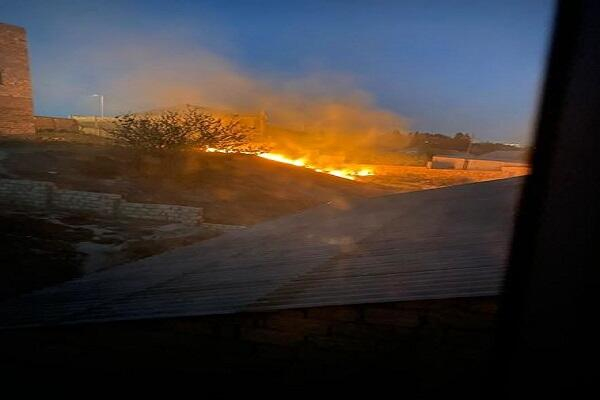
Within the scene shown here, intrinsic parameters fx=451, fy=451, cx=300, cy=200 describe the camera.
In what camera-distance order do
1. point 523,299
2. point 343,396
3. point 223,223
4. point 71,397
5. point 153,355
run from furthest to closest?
point 223,223
point 71,397
point 153,355
point 343,396
point 523,299

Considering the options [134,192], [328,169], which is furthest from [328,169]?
[134,192]

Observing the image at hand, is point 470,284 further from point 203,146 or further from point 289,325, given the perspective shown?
point 203,146

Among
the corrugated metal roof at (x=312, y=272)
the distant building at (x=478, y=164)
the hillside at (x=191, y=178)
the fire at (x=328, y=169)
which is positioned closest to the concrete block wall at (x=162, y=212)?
the hillside at (x=191, y=178)

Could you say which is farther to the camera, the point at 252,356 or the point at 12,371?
the point at 12,371

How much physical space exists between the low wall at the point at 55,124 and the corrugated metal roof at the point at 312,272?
1304 inches

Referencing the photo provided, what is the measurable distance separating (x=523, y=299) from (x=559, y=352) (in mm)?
238

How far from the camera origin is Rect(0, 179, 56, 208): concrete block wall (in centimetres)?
1603

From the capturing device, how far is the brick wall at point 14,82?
2675 cm

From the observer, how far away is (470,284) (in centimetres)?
306

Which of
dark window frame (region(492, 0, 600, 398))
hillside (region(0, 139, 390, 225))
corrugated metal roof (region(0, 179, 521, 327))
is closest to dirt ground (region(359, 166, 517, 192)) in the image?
hillside (region(0, 139, 390, 225))

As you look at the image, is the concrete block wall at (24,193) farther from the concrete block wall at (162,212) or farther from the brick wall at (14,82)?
the brick wall at (14,82)

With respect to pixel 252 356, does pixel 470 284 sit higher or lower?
higher

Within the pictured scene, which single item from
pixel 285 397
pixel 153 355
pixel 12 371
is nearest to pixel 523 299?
pixel 285 397

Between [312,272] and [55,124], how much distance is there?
128 ft
